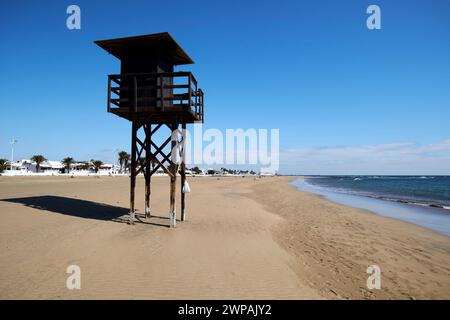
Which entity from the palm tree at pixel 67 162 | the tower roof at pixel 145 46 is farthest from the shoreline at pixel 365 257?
the palm tree at pixel 67 162

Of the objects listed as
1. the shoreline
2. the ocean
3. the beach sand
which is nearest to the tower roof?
the beach sand

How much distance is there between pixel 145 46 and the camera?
11164 mm

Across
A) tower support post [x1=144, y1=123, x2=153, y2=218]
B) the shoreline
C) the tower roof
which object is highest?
the tower roof

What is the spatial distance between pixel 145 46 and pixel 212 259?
9.30 metres

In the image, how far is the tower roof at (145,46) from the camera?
34.5ft

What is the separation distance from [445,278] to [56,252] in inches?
416

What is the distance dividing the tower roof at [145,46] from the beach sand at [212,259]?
7.69 meters

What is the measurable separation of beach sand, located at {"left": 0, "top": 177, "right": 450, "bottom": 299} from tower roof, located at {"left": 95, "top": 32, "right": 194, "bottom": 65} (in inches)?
303

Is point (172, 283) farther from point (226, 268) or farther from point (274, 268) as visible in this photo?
point (274, 268)

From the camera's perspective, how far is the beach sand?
17.6ft

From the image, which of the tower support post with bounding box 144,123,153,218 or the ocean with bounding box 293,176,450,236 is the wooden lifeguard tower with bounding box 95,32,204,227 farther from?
the ocean with bounding box 293,176,450,236

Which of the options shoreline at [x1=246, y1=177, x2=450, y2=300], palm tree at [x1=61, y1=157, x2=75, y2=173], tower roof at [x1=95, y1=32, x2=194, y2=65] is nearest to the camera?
shoreline at [x1=246, y1=177, x2=450, y2=300]

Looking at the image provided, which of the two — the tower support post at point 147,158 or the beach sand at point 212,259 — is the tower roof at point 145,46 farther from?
the beach sand at point 212,259
